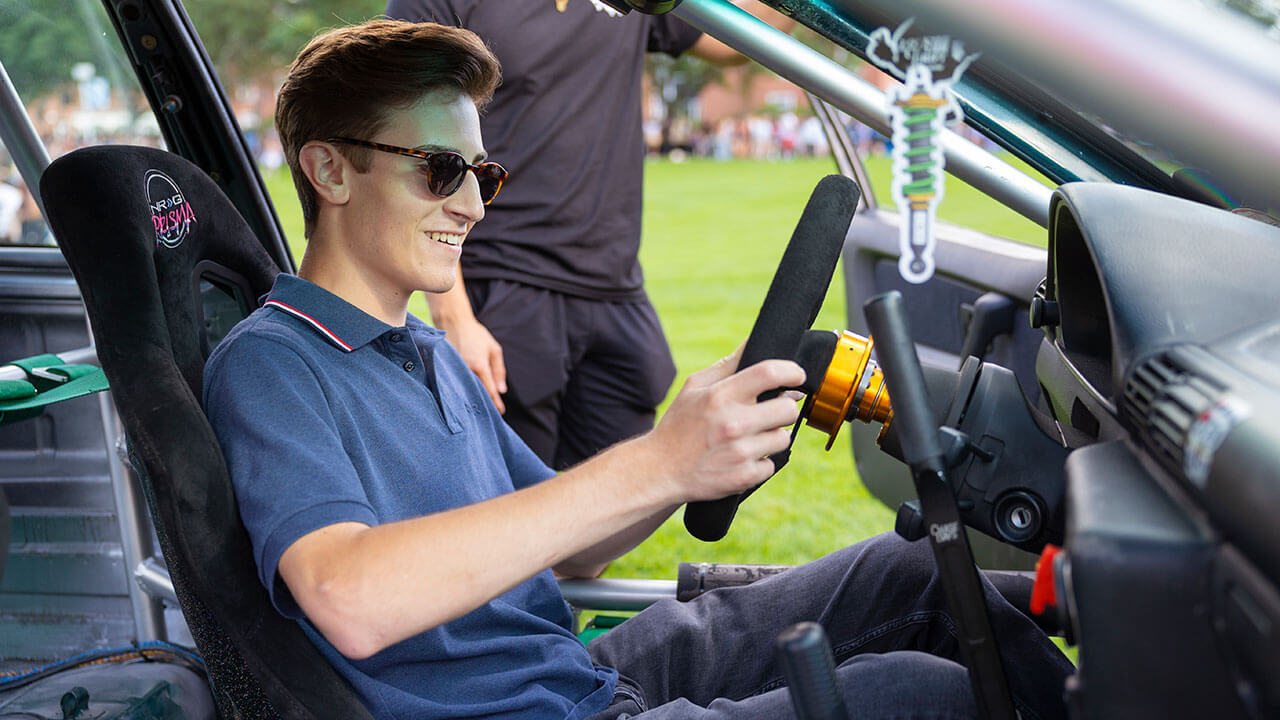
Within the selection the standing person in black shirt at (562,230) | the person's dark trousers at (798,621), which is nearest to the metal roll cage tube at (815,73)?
the person's dark trousers at (798,621)

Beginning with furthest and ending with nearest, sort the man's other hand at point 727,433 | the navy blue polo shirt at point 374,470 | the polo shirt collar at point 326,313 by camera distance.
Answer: the polo shirt collar at point 326,313 < the navy blue polo shirt at point 374,470 < the man's other hand at point 727,433

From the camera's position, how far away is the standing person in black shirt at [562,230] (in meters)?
2.15

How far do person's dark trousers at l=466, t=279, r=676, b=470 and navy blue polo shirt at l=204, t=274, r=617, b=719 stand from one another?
0.80m

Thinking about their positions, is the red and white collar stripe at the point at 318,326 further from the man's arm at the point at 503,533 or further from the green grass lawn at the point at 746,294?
the man's arm at the point at 503,533

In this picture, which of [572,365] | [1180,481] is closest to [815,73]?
[1180,481]

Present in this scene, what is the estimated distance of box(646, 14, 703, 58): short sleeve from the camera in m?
2.31

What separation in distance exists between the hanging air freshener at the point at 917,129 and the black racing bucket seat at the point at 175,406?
754 mm

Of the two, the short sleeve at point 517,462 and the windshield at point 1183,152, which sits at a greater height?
the windshield at point 1183,152

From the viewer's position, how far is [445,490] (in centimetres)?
135

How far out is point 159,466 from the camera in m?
1.17

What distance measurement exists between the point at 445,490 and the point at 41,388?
921mm

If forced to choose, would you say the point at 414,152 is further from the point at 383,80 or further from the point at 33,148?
the point at 33,148

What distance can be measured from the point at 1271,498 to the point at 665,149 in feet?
6.92

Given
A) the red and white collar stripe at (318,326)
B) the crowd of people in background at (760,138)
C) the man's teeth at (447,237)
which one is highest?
the crowd of people in background at (760,138)
